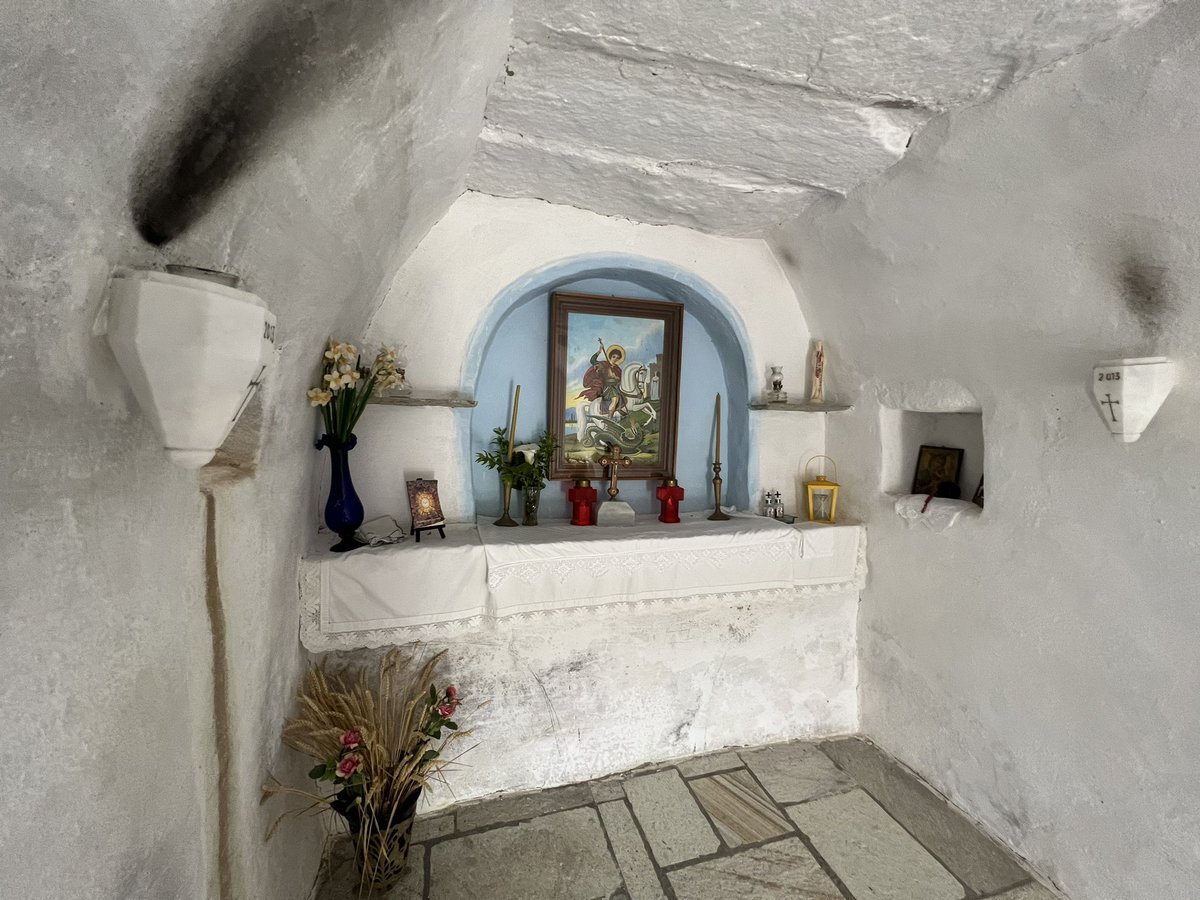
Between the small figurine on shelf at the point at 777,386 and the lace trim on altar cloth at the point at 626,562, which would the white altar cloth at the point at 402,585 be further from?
the small figurine on shelf at the point at 777,386

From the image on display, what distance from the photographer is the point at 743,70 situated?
1445 mm

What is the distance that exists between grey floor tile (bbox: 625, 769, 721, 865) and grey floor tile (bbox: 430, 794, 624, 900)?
0.19 meters

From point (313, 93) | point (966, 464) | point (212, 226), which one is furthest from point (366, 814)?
point (966, 464)

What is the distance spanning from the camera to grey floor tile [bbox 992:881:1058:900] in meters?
1.86

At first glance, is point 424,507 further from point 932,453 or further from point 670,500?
point 932,453

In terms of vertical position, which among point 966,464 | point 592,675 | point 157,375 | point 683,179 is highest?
point 683,179

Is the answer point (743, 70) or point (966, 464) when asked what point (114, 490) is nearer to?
point (743, 70)

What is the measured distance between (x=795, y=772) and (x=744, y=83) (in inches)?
107

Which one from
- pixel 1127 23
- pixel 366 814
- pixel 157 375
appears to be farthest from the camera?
pixel 366 814

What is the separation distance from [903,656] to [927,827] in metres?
0.66

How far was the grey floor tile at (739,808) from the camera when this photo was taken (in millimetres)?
2125

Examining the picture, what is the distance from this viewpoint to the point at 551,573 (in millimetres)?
2090

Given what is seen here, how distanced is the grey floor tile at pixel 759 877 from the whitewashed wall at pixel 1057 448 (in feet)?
2.58

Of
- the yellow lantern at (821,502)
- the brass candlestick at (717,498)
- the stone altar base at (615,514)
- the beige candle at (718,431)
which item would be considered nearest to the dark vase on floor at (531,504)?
the stone altar base at (615,514)
